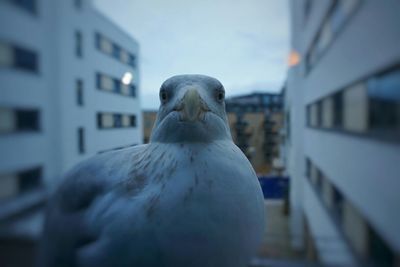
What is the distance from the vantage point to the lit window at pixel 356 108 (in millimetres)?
2384

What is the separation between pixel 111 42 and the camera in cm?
132

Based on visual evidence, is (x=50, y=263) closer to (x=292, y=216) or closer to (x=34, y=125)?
(x=34, y=125)

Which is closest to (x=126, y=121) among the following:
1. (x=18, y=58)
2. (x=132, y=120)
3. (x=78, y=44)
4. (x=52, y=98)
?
(x=132, y=120)

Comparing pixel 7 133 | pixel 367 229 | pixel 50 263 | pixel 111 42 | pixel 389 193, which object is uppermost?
pixel 111 42

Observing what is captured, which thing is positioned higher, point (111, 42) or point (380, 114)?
point (111, 42)

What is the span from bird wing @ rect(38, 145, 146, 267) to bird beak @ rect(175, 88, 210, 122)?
0.37 ft

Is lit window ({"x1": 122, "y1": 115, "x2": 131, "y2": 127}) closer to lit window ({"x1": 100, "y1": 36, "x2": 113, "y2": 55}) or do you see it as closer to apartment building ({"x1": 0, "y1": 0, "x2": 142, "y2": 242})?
apartment building ({"x1": 0, "y1": 0, "x2": 142, "y2": 242})

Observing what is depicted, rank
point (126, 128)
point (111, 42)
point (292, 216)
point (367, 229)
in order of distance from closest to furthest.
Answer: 1. point (126, 128)
2. point (111, 42)
3. point (367, 229)
4. point (292, 216)

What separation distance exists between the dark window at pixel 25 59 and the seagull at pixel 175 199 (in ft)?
1.85

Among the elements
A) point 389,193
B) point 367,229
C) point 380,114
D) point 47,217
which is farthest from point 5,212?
point 367,229

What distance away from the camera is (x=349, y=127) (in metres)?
2.80

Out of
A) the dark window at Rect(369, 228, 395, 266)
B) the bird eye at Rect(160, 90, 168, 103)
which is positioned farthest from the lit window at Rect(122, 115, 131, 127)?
the dark window at Rect(369, 228, 395, 266)

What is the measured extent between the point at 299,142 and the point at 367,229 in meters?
2.76

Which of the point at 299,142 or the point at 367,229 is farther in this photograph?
the point at 299,142
